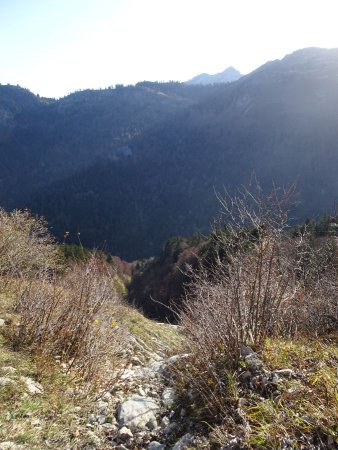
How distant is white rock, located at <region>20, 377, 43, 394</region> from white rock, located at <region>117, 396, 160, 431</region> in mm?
865

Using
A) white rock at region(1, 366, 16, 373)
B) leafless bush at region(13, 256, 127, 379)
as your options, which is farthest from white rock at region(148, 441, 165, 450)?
white rock at region(1, 366, 16, 373)

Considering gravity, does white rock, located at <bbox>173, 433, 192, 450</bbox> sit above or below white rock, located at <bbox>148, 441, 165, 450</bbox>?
above

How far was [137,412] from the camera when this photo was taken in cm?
380

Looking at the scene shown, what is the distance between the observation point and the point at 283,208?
13.7 ft

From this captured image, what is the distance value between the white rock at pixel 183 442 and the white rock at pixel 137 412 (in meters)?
0.60

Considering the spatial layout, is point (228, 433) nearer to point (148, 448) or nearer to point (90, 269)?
point (148, 448)

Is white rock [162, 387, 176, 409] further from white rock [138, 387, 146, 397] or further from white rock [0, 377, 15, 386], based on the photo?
Result: white rock [0, 377, 15, 386]

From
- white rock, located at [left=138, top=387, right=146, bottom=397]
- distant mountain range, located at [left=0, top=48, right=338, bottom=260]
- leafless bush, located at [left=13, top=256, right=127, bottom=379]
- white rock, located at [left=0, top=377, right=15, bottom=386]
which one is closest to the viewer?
white rock, located at [left=0, top=377, right=15, bottom=386]

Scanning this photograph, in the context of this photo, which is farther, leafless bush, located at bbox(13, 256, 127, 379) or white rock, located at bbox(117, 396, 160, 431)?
leafless bush, located at bbox(13, 256, 127, 379)

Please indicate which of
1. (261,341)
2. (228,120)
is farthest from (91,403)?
(228,120)

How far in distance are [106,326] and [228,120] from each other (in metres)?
201

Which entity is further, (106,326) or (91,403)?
(106,326)

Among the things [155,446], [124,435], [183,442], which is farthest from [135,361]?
[183,442]

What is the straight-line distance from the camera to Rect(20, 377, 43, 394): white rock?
12.5 ft
